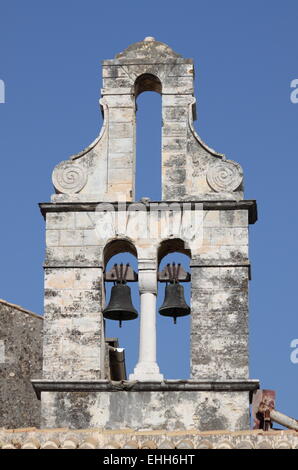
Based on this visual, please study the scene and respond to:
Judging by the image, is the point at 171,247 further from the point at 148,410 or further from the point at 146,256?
the point at 148,410

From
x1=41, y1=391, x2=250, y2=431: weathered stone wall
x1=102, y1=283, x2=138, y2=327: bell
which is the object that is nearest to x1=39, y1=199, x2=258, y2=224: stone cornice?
x1=102, y1=283, x2=138, y2=327: bell

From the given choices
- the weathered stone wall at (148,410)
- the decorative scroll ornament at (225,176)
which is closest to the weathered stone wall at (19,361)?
the weathered stone wall at (148,410)

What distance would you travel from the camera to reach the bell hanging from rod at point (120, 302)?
25.0 metres

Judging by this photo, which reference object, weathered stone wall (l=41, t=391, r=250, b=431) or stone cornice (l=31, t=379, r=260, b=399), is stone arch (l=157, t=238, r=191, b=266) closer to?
stone cornice (l=31, t=379, r=260, b=399)

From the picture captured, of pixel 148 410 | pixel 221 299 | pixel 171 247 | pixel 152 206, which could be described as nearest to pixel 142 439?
pixel 148 410

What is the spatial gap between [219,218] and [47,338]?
2.48 meters

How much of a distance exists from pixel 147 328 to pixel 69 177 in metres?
2.12

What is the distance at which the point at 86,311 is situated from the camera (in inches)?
974

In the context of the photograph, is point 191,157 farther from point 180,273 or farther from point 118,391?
point 118,391

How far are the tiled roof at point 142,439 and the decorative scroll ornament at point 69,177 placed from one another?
340 centimetres

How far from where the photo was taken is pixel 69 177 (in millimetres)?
25375

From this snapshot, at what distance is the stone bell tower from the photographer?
2416 cm

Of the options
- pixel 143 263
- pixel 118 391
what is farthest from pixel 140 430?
pixel 143 263
